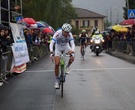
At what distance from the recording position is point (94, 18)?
134 m

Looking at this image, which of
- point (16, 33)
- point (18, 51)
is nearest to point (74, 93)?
point (18, 51)

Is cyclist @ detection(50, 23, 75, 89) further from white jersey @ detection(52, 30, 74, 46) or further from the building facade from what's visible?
the building facade

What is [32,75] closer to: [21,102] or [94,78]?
[94,78]

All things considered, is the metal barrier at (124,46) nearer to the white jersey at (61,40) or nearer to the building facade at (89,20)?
the white jersey at (61,40)

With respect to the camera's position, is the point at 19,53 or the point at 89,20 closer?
the point at 19,53

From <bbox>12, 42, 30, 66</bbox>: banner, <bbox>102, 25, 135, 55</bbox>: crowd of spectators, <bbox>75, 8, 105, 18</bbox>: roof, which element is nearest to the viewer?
<bbox>12, 42, 30, 66</bbox>: banner

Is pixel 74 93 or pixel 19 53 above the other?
pixel 19 53

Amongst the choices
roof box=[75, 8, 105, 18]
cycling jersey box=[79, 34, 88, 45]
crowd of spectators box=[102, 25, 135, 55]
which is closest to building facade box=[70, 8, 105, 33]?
roof box=[75, 8, 105, 18]

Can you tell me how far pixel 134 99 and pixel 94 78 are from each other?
407 cm

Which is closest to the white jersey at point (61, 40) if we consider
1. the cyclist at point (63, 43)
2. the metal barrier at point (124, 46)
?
the cyclist at point (63, 43)

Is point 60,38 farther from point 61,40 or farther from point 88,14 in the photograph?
point 88,14

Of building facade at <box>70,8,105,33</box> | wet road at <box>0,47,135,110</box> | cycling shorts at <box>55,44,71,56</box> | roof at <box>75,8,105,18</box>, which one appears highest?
roof at <box>75,8,105,18</box>

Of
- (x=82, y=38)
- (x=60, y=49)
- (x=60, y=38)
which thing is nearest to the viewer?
(x=60, y=38)

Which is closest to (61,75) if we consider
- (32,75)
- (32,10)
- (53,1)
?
(32,75)
